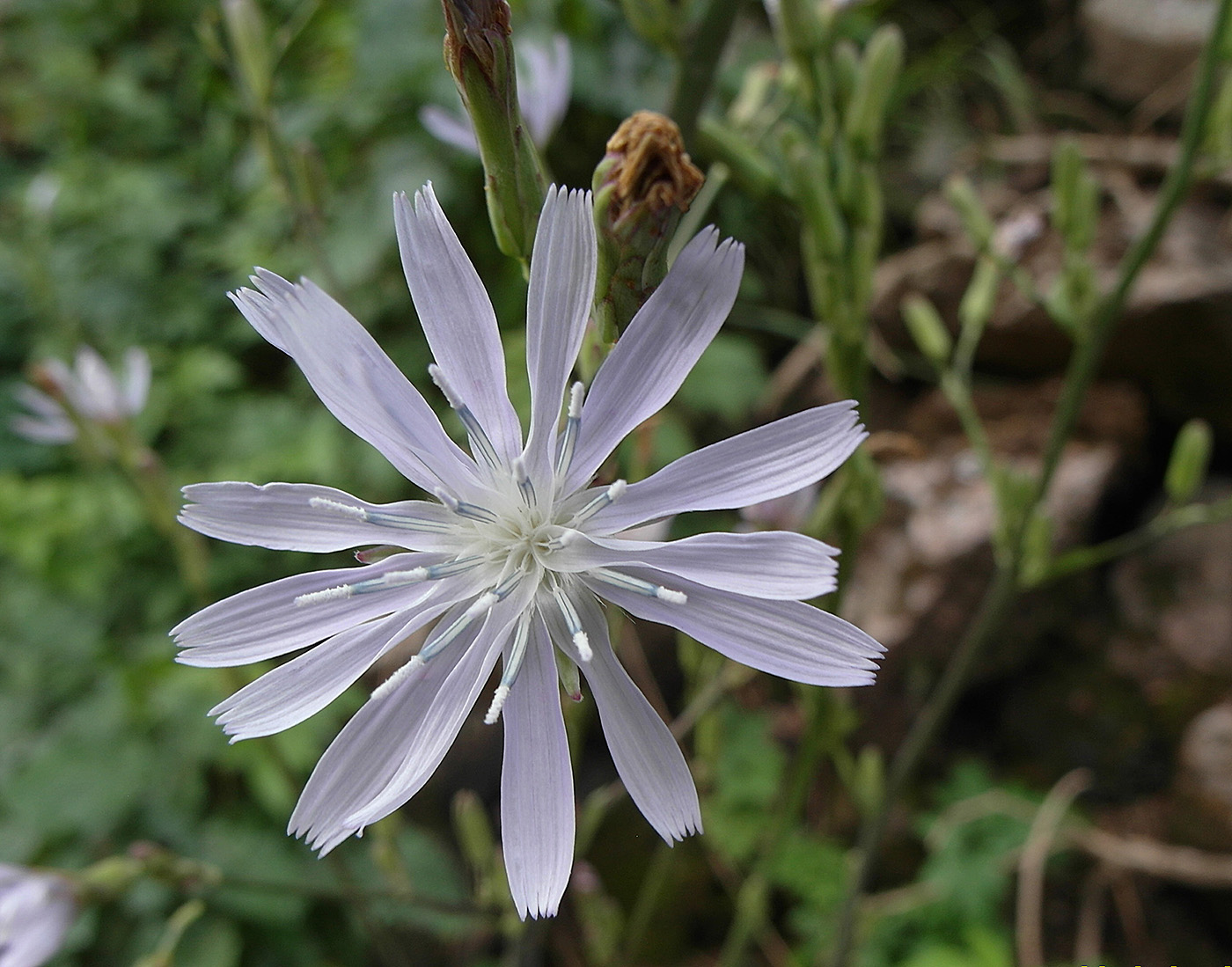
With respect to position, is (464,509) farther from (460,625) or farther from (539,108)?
(539,108)

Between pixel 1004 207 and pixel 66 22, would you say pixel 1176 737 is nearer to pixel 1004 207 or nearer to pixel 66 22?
pixel 1004 207

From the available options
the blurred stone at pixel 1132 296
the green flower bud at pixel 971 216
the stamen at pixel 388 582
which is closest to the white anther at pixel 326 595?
the stamen at pixel 388 582

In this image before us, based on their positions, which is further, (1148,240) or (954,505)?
(954,505)

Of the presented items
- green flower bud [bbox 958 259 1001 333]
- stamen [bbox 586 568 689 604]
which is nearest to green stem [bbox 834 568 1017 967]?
green flower bud [bbox 958 259 1001 333]

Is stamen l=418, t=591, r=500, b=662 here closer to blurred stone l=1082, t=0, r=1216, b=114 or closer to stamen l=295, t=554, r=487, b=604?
Result: stamen l=295, t=554, r=487, b=604

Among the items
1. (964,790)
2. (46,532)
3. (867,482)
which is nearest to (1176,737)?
(964,790)

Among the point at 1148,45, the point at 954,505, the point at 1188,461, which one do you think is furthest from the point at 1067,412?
the point at 1148,45

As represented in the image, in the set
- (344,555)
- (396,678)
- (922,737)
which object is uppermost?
(396,678)
